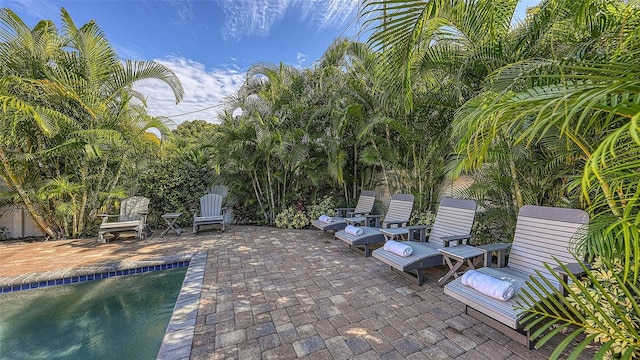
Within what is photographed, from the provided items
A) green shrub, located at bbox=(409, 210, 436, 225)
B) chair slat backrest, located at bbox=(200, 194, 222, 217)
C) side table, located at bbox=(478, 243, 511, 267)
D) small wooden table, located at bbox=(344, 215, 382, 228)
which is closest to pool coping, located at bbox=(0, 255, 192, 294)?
chair slat backrest, located at bbox=(200, 194, 222, 217)

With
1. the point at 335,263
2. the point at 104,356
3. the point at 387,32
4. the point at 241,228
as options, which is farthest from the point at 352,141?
the point at 104,356

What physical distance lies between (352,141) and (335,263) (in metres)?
3.87

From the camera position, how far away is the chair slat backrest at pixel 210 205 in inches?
327

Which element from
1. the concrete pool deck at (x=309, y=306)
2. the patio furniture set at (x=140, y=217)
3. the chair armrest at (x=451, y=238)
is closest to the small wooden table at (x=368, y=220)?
the concrete pool deck at (x=309, y=306)

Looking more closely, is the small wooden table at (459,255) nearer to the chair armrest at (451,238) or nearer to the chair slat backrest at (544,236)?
the chair armrest at (451,238)

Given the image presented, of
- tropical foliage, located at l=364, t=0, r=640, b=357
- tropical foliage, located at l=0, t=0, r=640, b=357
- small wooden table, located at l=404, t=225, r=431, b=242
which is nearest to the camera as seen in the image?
tropical foliage, located at l=364, t=0, r=640, b=357

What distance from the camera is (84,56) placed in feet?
20.6

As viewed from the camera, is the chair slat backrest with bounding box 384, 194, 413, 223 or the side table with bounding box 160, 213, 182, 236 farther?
the side table with bounding box 160, 213, 182, 236

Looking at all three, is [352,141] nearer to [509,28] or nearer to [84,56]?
[509,28]

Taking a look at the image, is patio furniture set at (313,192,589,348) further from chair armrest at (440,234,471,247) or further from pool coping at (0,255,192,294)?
pool coping at (0,255,192,294)

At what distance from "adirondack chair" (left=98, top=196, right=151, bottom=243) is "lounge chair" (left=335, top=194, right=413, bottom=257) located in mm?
5361

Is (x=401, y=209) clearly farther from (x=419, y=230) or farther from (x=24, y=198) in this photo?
(x=24, y=198)

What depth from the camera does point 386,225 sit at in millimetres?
5398

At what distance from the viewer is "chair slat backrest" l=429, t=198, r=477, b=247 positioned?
4.27 metres
